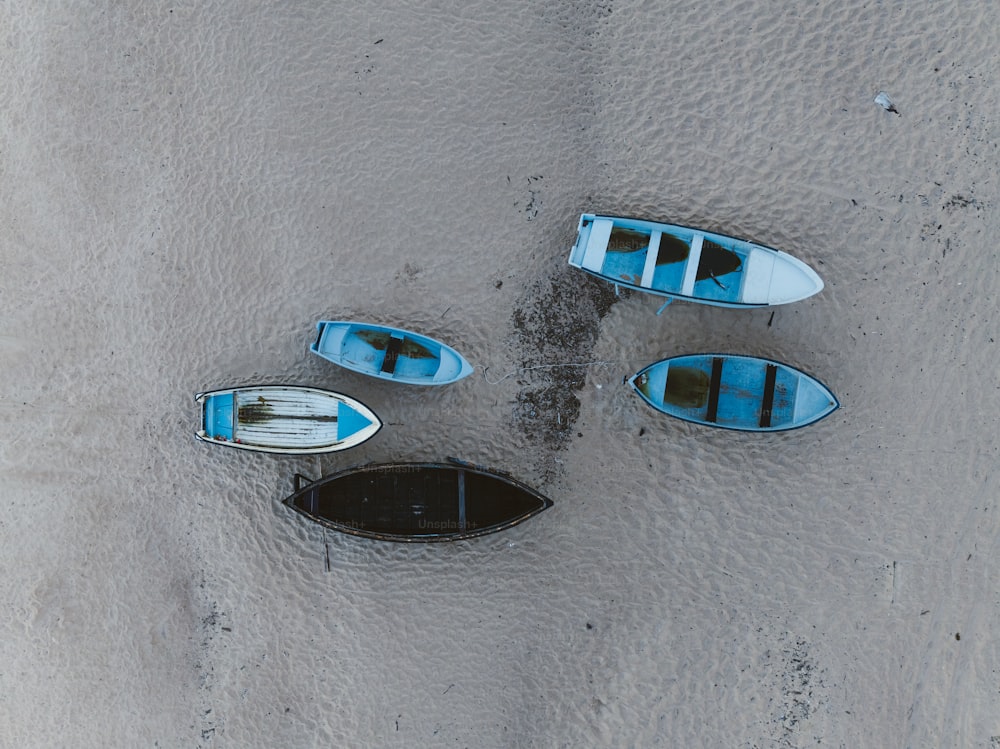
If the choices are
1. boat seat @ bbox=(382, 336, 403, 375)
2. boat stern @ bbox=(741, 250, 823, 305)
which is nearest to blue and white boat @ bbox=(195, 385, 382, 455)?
boat seat @ bbox=(382, 336, 403, 375)

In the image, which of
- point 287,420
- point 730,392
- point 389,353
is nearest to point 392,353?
point 389,353

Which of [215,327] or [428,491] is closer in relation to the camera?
[428,491]

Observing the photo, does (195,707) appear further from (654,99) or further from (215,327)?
(654,99)

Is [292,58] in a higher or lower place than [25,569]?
higher

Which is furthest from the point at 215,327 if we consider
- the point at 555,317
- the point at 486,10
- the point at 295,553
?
the point at 486,10

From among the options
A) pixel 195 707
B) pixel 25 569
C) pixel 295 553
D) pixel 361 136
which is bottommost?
pixel 195 707

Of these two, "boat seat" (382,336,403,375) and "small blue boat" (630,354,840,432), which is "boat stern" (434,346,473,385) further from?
"small blue boat" (630,354,840,432)
